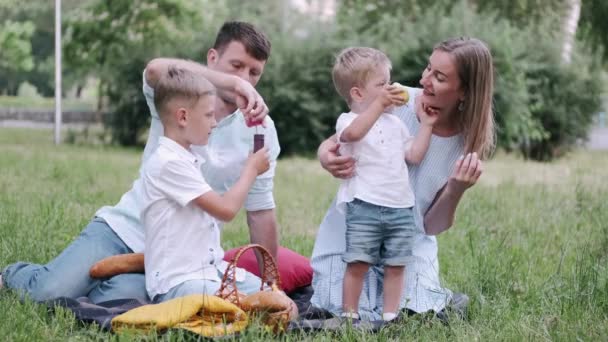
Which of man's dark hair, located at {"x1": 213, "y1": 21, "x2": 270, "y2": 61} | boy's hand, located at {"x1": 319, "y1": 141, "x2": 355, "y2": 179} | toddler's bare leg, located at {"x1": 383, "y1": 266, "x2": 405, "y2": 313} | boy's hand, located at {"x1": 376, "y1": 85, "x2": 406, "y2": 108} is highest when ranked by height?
man's dark hair, located at {"x1": 213, "y1": 21, "x2": 270, "y2": 61}

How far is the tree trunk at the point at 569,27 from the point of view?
58.4ft

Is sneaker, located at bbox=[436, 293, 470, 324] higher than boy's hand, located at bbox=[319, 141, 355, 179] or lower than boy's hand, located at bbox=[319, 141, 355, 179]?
lower

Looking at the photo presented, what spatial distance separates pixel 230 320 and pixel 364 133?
1.02m

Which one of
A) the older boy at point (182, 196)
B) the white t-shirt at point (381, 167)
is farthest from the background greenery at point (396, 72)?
the older boy at point (182, 196)

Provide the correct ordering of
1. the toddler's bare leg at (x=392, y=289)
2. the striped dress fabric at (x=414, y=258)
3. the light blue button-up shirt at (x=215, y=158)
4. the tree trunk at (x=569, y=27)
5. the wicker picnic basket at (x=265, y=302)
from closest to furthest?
the wicker picnic basket at (x=265, y=302) < the toddler's bare leg at (x=392, y=289) < the striped dress fabric at (x=414, y=258) < the light blue button-up shirt at (x=215, y=158) < the tree trunk at (x=569, y=27)

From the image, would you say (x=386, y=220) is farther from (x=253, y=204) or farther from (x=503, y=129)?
(x=503, y=129)

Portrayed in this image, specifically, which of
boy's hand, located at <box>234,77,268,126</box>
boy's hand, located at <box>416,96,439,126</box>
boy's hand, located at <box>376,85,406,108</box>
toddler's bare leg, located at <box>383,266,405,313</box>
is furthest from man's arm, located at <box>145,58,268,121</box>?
toddler's bare leg, located at <box>383,266,405,313</box>

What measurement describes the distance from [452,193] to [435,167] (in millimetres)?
237

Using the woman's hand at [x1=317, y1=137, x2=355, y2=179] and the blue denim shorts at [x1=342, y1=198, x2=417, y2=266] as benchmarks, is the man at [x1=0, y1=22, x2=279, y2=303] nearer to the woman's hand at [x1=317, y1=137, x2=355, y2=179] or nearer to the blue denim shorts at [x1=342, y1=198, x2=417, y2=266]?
the woman's hand at [x1=317, y1=137, x2=355, y2=179]

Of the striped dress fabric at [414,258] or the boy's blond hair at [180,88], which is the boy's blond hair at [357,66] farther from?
the boy's blond hair at [180,88]

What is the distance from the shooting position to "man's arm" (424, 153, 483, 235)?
3955 millimetres

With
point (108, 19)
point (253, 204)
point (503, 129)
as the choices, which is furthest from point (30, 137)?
point (253, 204)

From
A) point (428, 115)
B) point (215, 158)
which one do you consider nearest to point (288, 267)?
point (215, 158)

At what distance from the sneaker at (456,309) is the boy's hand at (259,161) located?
1.03 m
